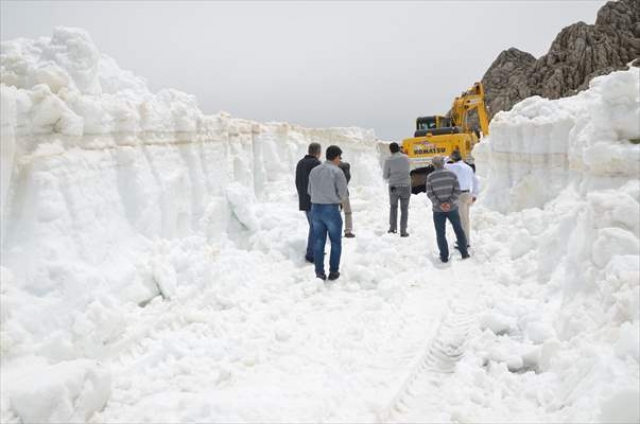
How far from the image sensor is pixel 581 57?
1288 inches

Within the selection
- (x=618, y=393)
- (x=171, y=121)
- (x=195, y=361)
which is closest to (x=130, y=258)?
(x=195, y=361)

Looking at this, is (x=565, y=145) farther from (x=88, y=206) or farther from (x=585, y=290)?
(x=88, y=206)

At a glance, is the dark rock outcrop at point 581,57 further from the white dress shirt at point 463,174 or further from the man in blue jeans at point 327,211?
the man in blue jeans at point 327,211

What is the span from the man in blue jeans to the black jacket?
1003 millimetres

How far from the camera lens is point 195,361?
3920 millimetres

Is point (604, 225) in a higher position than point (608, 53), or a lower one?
lower

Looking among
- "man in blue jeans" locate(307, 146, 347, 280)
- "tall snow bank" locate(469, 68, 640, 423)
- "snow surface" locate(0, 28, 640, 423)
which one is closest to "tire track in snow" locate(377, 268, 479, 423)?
"snow surface" locate(0, 28, 640, 423)

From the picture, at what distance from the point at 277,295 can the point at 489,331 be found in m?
2.51

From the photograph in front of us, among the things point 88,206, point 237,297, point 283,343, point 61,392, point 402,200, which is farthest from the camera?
point 402,200

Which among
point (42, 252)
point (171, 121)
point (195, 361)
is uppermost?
point (171, 121)

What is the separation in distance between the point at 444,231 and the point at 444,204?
1.42 ft

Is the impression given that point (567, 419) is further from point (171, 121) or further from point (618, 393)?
point (171, 121)

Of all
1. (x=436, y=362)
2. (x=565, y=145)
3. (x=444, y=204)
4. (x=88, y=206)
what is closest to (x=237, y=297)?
(x=88, y=206)

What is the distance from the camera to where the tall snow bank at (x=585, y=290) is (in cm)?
274
